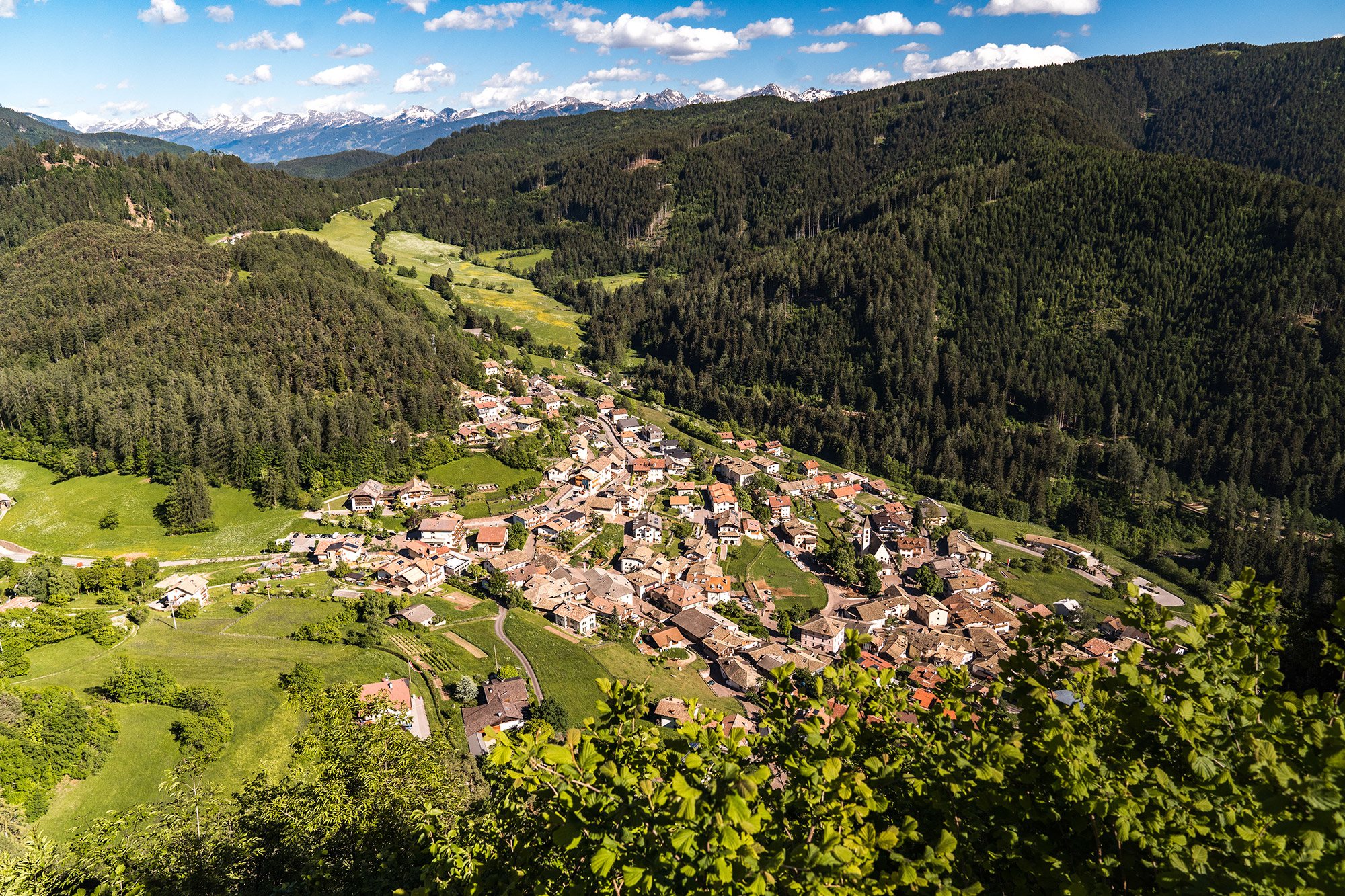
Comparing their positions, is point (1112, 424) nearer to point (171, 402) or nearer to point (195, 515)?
point (195, 515)

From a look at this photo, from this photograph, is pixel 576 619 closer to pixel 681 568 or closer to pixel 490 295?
pixel 681 568

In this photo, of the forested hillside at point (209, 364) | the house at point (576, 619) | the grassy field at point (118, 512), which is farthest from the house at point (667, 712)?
the forested hillside at point (209, 364)

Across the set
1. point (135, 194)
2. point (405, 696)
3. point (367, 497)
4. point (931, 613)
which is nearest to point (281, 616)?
point (405, 696)

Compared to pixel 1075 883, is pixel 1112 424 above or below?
below

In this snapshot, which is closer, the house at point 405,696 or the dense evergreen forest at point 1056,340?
the house at point 405,696

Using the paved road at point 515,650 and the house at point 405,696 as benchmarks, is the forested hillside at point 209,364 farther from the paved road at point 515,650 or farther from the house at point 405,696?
the house at point 405,696

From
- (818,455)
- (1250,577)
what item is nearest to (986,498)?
(818,455)
